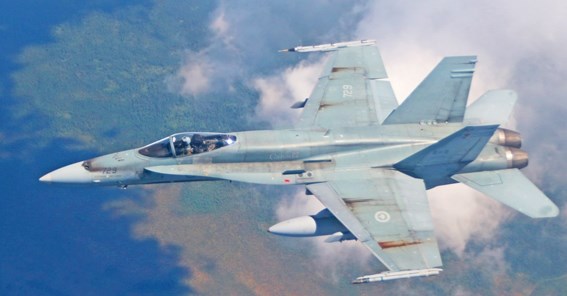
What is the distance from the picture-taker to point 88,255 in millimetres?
65688

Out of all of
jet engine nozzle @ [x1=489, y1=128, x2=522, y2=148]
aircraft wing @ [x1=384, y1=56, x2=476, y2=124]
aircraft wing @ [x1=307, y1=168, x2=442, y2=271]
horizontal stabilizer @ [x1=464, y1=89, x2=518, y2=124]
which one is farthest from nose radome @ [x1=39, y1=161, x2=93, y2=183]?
jet engine nozzle @ [x1=489, y1=128, x2=522, y2=148]

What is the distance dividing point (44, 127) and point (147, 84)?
13.8 m

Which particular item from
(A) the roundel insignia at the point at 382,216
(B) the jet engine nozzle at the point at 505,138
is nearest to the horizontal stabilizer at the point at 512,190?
(B) the jet engine nozzle at the point at 505,138

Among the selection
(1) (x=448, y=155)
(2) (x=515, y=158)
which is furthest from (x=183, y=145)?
(2) (x=515, y=158)

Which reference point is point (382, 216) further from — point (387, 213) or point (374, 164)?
point (374, 164)

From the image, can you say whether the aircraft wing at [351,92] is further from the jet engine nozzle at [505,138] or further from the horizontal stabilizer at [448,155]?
the jet engine nozzle at [505,138]

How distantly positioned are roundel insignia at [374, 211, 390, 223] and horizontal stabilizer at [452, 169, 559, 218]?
5323 millimetres

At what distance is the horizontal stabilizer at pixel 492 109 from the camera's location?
3316 cm

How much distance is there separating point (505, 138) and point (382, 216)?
8868mm

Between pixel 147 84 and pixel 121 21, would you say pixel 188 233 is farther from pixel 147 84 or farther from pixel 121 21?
pixel 121 21

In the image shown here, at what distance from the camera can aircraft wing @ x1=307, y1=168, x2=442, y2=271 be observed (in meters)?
26.5

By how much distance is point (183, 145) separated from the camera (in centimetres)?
2933

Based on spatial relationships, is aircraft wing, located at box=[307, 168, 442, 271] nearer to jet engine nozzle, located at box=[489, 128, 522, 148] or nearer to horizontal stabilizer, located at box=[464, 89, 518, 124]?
jet engine nozzle, located at box=[489, 128, 522, 148]

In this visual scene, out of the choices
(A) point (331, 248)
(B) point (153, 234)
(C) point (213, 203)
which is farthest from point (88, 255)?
(A) point (331, 248)
